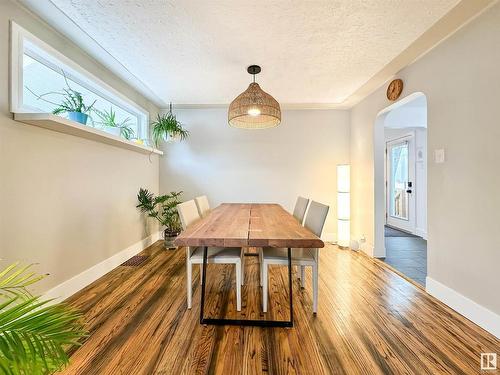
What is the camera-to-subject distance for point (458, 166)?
206cm

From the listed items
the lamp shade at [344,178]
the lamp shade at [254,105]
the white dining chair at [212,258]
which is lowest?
the white dining chair at [212,258]

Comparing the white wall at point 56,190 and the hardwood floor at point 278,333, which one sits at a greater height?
the white wall at point 56,190

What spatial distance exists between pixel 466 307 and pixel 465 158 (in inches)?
47.0

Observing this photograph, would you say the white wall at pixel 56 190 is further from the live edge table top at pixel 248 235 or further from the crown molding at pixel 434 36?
the crown molding at pixel 434 36

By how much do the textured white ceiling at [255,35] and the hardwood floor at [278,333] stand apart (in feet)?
7.75

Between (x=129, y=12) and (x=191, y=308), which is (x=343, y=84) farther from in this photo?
(x=191, y=308)

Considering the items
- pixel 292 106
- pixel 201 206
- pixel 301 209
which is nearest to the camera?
pixel 301 209

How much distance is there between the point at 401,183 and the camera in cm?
542

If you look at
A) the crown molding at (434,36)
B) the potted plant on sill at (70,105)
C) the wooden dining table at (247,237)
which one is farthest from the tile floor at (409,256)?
the potted plant on sill at (70,105)

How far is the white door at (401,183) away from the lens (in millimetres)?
5046

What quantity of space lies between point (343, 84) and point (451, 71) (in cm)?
132

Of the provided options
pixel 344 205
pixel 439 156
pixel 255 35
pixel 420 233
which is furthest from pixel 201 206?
pixel 420 233

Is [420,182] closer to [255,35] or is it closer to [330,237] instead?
[330,237]

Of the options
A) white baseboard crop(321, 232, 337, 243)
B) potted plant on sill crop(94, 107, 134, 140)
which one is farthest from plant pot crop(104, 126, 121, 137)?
white baseboard crop(321, 232, 337, 243)
